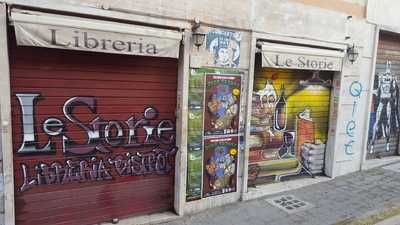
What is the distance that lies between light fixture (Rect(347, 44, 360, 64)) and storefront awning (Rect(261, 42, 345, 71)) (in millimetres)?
266

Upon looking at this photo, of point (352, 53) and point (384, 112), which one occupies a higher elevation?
point (352, 53)

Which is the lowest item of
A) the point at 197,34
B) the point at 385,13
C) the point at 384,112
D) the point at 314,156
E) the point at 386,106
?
the point at 314,156

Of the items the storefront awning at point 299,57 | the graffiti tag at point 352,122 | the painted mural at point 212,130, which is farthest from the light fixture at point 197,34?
the graffiti tag at point 352,122

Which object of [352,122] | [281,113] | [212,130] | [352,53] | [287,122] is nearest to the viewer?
[212,130]

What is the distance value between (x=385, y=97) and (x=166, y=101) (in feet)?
22.0

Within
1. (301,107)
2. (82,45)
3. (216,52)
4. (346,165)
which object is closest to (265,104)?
(301,107)

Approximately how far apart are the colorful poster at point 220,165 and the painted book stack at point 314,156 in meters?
2.18

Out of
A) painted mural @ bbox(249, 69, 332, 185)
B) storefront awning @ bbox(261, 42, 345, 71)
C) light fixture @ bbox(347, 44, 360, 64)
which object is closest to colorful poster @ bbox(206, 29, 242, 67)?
storefront awning @ bbox(261, 42, 345, 71)

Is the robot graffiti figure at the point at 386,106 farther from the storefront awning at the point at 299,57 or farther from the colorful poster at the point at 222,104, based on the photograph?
the colorful poster at the point at 222,104

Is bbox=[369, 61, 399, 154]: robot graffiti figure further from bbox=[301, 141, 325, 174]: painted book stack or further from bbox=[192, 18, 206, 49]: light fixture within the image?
bbox=[192, 18, 206, 49]: light fixture

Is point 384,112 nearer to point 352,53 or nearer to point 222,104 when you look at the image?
point 352,53

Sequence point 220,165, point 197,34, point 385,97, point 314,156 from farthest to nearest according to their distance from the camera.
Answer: point 385,97, point 314,156, point 220,165, point 197,34

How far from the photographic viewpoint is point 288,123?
6.75 metres

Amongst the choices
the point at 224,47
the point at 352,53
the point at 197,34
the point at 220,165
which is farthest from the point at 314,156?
the point at 197,34
